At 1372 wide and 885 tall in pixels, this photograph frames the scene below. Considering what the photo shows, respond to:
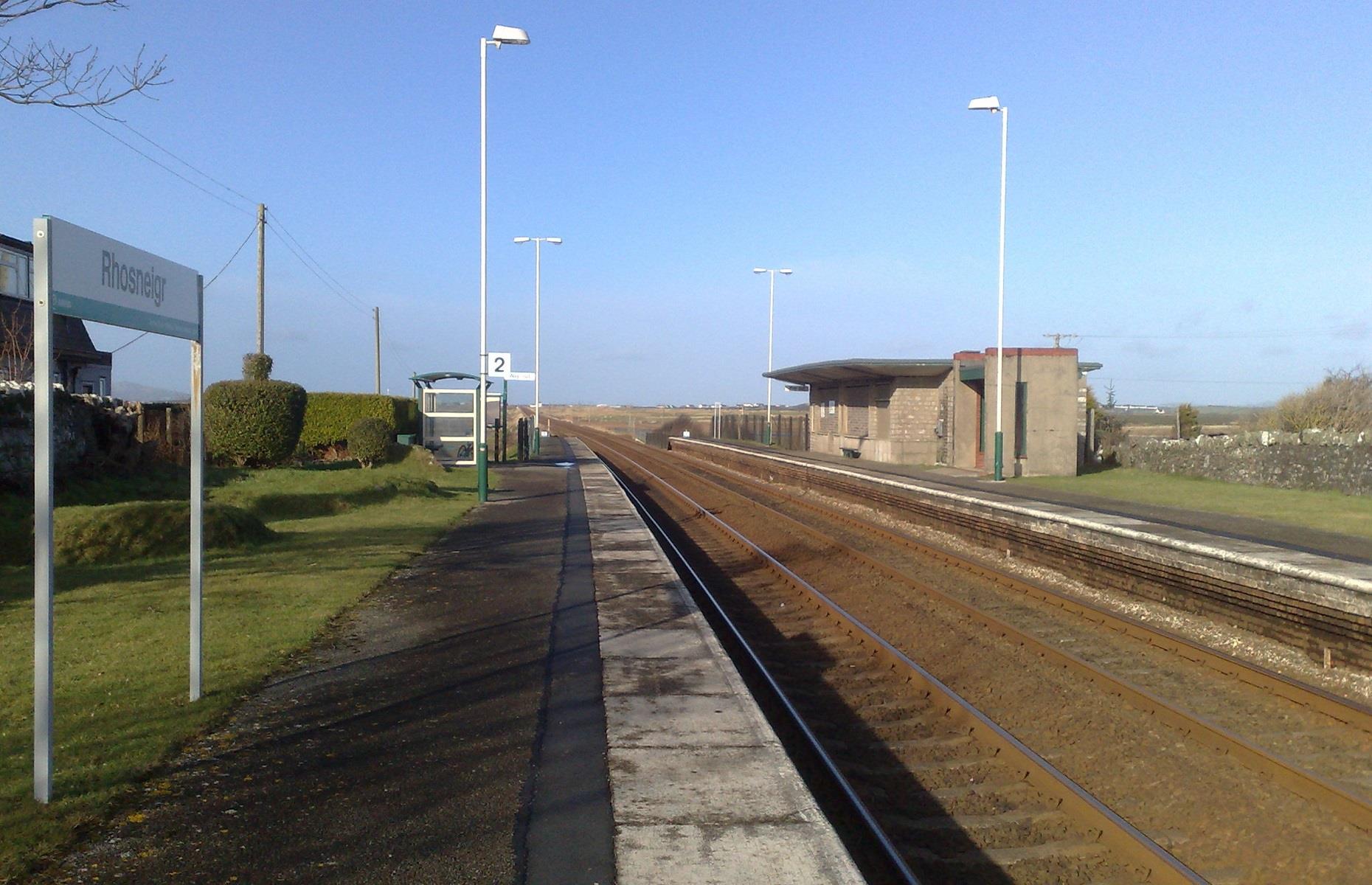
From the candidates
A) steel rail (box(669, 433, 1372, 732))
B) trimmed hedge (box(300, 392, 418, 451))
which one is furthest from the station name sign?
trimmed hedge (box(300, 392, 418, 451))

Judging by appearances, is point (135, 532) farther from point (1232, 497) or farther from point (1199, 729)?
point (1232, 497)

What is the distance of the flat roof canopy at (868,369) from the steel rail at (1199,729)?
2760cm

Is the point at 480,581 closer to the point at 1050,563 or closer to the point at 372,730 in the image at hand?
the point at 372,730

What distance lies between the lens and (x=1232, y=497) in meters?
21.8

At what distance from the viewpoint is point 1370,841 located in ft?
18.0

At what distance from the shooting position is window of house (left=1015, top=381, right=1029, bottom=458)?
32.3m

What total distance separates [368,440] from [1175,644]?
2307cm

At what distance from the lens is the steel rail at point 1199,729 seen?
5.84 metres

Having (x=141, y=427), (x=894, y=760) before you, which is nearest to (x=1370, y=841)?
(x=894, y=760)

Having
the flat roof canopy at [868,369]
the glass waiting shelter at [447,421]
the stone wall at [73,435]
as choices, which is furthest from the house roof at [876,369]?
the stone wall at [73,435]

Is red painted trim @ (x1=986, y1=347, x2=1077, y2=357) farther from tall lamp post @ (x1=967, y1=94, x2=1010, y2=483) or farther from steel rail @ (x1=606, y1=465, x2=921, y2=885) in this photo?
steel rail @ (x1=606, y1=465, x2=921, y2=885)

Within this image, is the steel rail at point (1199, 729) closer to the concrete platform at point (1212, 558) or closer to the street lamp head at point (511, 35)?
the concrete platform at point (1212, 558)

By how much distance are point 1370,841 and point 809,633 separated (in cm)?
637

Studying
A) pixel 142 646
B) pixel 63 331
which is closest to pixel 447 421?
pixel 63 331
